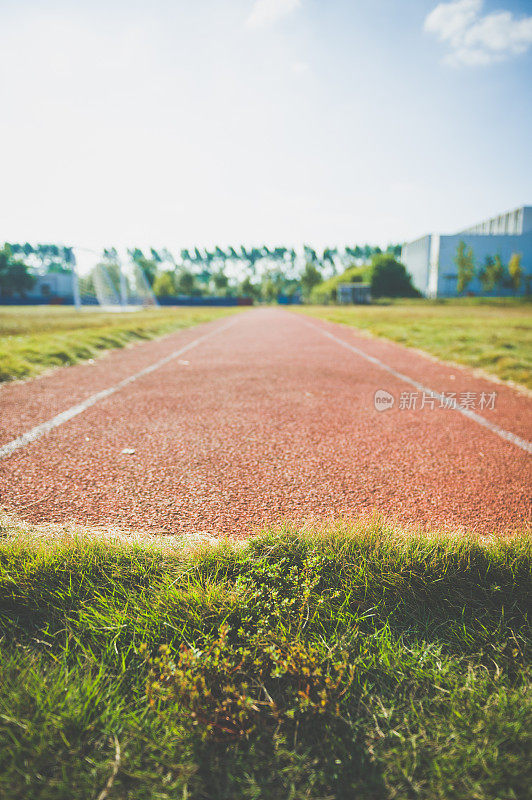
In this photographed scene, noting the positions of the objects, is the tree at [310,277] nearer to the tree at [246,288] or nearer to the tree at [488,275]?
the tree at [246,288]

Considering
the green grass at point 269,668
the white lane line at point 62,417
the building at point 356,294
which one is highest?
the building at point 356,294

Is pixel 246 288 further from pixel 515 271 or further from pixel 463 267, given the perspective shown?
pixel 515 271

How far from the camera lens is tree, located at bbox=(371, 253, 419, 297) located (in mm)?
75812

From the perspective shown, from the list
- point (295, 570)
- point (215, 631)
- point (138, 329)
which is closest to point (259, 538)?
point (295, 570)

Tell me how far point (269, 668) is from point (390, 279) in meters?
82.1

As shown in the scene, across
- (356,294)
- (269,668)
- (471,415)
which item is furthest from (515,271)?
(269,668)

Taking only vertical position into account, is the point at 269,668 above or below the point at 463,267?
below

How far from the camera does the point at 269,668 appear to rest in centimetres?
131

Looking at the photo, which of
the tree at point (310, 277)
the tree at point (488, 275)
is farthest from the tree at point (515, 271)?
the tree at point (310, 277)

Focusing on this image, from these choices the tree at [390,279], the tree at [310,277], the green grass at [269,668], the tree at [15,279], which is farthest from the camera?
the tree at [310,277]

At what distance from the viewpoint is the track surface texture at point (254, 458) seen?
87.9 inches

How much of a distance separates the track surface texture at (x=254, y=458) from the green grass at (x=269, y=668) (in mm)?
400

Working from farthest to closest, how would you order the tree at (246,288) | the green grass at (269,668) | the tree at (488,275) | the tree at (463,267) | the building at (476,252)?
the tree at (246,288)
the building at (476,252)
the tree at (488,275)
the tree at (463,267)
the green grass at (269,668)

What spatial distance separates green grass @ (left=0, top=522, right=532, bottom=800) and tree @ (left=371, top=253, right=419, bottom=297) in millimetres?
81041
